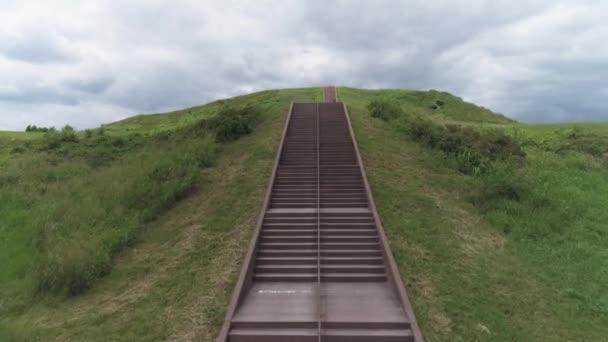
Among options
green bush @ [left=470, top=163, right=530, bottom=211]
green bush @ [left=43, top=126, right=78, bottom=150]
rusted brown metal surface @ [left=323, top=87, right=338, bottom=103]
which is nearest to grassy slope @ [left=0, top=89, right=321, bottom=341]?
green bush @ [left=470, top=163, right=530, bottom=211]

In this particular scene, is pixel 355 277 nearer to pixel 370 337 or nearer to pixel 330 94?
pixel 370 337

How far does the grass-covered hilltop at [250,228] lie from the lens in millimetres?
10391

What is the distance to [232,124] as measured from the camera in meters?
25.5

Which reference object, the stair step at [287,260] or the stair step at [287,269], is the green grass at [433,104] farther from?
the stair step at [287,269]

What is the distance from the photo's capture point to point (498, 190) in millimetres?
16625

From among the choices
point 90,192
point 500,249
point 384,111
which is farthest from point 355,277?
point 384,111

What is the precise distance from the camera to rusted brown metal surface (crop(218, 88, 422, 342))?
9602 millimetres

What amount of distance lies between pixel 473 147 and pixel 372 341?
1440 centimetres

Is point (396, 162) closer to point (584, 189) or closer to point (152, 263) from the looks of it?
point (584, 189)

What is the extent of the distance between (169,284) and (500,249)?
9.43m

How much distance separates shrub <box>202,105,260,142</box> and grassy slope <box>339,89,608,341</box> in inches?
328

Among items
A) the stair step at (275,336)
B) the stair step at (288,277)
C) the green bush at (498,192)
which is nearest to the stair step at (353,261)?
the stair step at (288,277)

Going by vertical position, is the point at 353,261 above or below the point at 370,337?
above

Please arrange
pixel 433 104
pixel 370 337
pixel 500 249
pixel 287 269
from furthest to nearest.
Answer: pixel 433 104 < pixel 500 249 < pixel 287 269 < pixel 370 337
